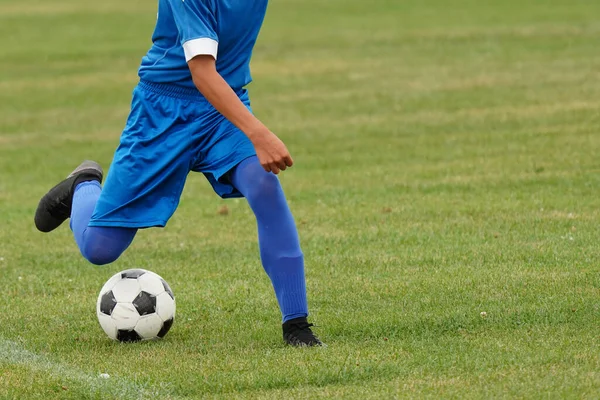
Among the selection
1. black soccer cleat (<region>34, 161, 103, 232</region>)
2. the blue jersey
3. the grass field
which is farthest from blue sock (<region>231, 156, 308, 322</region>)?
black soccer cleat (<region>34, 161, 103, 232</region>)

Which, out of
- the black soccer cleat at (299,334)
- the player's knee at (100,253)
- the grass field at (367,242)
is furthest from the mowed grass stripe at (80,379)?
the black soccer cleat at (299,334)

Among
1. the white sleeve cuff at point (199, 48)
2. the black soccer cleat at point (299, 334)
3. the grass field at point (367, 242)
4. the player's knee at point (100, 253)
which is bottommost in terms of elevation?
the grass field at point (367, 242)

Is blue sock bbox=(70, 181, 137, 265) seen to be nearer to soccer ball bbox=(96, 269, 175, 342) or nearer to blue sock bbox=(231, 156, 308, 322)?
soccer ball bbox=(96, 269, 175, 342)

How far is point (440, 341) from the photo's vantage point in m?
5.83

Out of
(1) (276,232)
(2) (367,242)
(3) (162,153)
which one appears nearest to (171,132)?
(3) (162,153)

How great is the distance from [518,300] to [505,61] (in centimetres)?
1486

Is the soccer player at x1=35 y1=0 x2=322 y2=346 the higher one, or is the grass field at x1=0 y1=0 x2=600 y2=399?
the soccer player at x1=35 y1=0 x2=322 y2=346

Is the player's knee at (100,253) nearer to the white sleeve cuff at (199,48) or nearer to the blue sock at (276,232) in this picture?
the blue sock at (276,232)

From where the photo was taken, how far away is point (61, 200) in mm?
6875

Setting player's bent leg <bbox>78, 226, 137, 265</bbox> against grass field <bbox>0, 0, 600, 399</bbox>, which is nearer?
grass field <bbox>0, 0, 600, 399</bbox>

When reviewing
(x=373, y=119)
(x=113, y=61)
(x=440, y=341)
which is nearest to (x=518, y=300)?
(x=440, y=341)

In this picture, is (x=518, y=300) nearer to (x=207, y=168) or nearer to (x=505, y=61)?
(x=207, y=168)

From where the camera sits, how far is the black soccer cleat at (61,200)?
6.87m

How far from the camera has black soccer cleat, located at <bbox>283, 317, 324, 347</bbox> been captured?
19.0 feet
